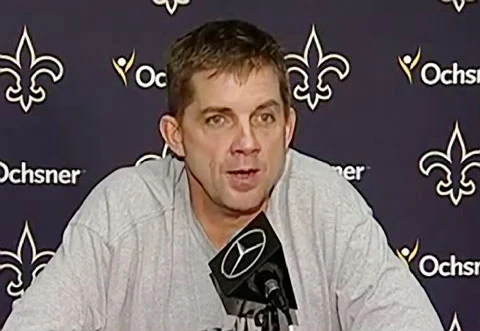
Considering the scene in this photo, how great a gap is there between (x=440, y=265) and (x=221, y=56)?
867 mm

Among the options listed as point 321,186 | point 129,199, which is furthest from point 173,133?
point 321,186

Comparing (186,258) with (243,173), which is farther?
(186,258)

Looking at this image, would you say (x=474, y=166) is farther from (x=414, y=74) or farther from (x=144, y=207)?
(x=144, y=207)

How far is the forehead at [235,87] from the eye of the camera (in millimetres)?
1310

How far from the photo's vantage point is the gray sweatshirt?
1.37 meters

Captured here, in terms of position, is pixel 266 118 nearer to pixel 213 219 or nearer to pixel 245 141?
pixel 245 141

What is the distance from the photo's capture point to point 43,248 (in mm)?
1979

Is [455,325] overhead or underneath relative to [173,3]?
underneath

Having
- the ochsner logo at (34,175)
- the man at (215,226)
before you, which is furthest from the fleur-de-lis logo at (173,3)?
the man at (215,226)

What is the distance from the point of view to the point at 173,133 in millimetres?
1441

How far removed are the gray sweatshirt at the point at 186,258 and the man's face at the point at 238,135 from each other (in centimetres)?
11

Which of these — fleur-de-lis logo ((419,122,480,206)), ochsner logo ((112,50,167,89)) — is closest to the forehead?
ochsner logo ((112,50,167,89))

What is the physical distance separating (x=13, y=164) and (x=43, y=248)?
0.18 metres

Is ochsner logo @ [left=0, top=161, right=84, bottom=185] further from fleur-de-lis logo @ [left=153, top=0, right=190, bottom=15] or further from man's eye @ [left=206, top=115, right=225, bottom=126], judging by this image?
man's eye @ [left=206, top=115, right=225, bottom=126]
